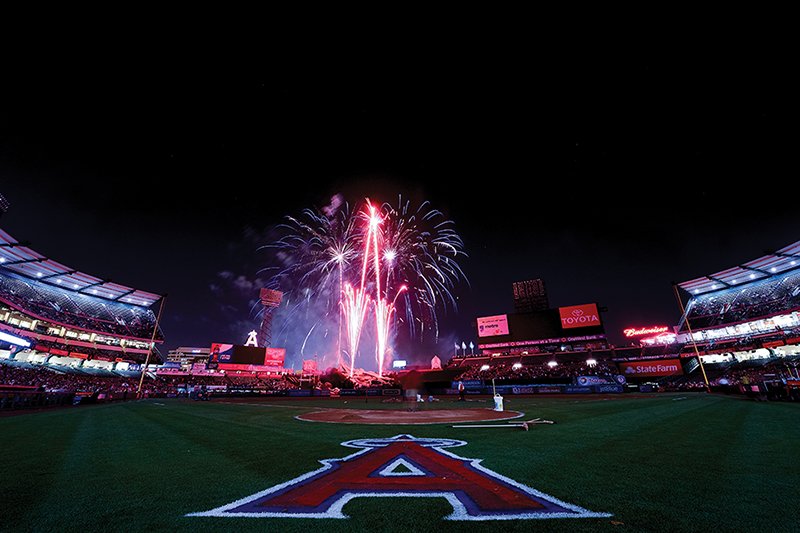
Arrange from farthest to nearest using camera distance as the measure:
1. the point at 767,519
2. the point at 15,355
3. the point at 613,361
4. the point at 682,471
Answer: the point at 613,361
the point at 15,355
the point at 682,471
the point at 767,519

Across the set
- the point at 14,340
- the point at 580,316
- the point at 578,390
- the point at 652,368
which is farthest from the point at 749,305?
the point at 14,340

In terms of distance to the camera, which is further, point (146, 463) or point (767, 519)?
point (146, 463)

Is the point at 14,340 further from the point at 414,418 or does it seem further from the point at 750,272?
the point at 750,272

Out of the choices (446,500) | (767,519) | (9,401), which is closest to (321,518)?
(446,500)

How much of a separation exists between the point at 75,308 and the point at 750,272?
13694cm

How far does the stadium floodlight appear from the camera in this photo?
146ft

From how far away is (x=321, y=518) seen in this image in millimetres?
3570

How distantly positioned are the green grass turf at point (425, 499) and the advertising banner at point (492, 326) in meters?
65.3

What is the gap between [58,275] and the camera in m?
58.9

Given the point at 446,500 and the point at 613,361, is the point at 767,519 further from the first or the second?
the point at 613,361

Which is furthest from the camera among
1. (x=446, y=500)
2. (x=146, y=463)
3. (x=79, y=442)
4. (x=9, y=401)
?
(x=9, y=401)

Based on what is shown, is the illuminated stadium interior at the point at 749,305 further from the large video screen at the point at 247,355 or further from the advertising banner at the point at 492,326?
the large video screen at the point at 247,355

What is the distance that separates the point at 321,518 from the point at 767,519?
15.3 feet

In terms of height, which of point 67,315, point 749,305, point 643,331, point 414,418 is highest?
point 749,305
